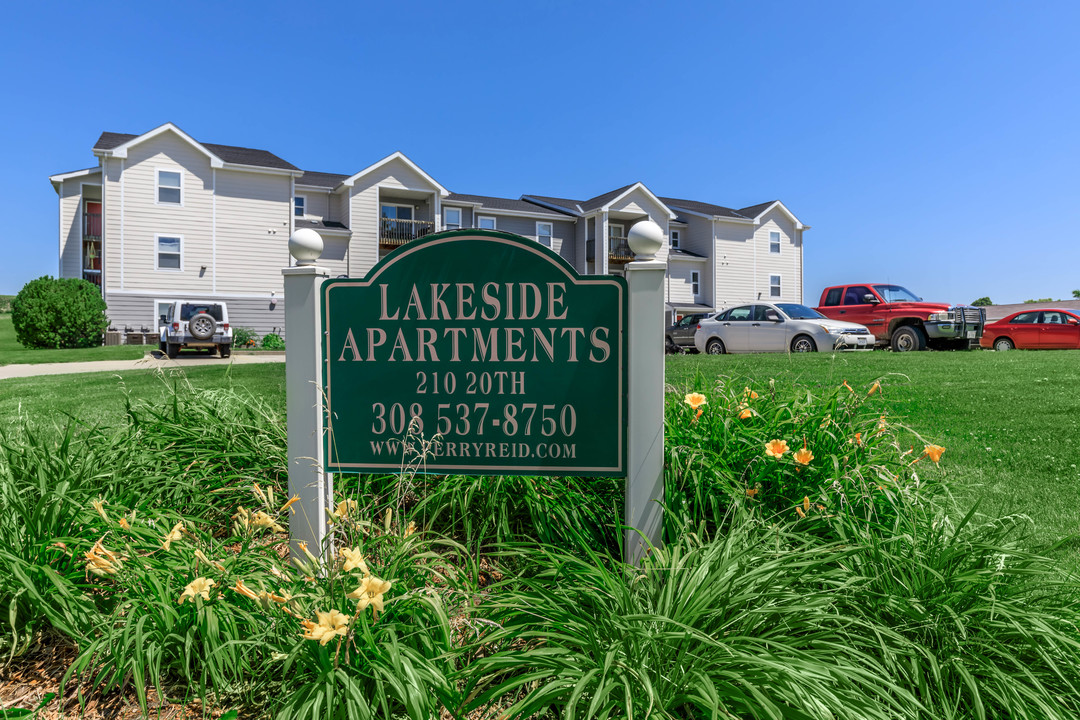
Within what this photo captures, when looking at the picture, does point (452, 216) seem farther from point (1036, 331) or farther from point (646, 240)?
point (646, 240)

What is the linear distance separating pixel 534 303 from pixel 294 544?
1.51 m

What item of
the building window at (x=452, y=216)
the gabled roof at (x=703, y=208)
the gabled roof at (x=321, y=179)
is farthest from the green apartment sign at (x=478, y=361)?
the gabled roof at (x=703, y=208)

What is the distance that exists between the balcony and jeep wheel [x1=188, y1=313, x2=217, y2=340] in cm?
1885

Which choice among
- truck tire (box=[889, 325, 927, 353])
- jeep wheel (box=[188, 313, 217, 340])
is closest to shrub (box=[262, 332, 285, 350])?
jeep wheel (box=[188, 313, 217, 340])

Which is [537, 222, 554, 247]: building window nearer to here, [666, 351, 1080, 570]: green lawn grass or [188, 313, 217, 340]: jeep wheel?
[188, 313, 217, 340]: jeep wheel

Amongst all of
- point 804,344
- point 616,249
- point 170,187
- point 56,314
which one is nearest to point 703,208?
point 616,249

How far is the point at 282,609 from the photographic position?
221 cm

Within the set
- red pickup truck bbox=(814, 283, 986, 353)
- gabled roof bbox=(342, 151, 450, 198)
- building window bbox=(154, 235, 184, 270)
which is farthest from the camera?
gabled roof bbox=(342, 151, 450, 198)

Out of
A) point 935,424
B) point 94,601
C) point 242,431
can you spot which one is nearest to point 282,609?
point 94,601

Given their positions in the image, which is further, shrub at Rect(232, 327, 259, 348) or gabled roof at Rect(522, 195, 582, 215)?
gabled roof at Rect(522, 195, 582, 215)

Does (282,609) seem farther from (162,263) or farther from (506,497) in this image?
(162,263)

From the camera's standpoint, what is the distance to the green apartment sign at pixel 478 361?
2807 millimetres

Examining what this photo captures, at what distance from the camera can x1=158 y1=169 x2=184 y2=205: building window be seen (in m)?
27.1

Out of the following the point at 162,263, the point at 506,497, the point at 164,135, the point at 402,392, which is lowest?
the point at 506,497
